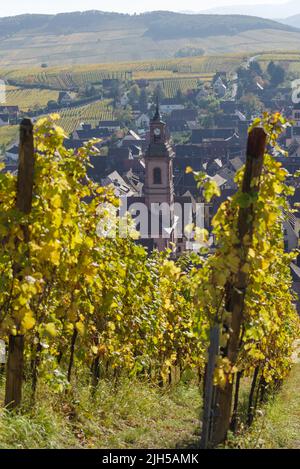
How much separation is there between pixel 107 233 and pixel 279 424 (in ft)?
14.0

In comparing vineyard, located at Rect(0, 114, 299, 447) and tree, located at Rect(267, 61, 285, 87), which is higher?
tree, located at Rect(267, 61, 285, 87)

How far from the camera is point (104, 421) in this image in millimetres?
8953

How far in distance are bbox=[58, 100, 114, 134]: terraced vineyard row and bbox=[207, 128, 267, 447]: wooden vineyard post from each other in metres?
125

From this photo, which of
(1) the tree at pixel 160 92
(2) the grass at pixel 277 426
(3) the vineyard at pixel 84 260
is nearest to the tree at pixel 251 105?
(1) the tree at pixel 160 92

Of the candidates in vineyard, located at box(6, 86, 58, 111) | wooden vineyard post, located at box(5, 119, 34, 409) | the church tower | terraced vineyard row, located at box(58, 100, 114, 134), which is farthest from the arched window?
vineyard, located at box(6, 86, 58, 111)

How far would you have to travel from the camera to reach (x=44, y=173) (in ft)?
23.5

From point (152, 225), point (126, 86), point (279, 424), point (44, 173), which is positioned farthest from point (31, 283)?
point (126, 86)

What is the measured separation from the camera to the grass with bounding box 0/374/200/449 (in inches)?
285

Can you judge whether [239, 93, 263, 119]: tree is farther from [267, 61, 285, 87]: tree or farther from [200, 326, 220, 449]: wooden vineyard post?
[200, 326, 220, 449]: wooden vineyard post

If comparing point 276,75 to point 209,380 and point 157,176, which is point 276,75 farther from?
point 209,380

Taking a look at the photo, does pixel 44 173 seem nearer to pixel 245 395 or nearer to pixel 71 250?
pixel 71 250

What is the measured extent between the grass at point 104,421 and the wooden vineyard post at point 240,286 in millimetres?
966

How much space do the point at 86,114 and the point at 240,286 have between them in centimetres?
14115

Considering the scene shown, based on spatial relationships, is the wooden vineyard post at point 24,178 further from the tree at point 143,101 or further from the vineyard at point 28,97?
the tree at point 143,101
